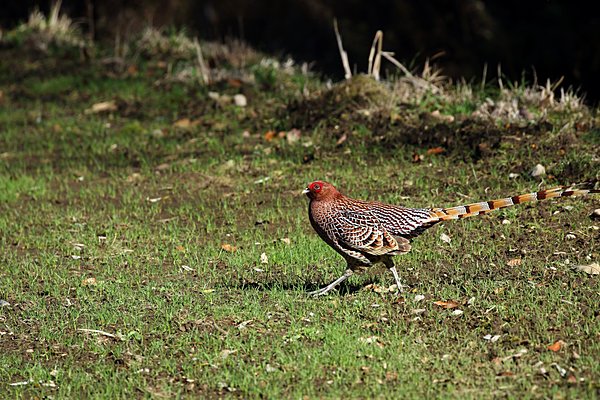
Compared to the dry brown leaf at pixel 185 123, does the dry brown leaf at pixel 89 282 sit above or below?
above

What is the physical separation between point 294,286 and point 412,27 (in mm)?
13724

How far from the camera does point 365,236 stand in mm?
6492

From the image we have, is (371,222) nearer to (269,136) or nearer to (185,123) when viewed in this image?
(269,136)

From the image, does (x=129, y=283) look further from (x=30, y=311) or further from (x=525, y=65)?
(x=525, y=65)

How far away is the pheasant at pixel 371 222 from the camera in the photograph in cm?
650

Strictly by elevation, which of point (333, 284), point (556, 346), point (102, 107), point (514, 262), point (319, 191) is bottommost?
point (102, 107)

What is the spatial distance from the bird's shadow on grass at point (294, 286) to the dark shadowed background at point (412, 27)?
671 centimetres

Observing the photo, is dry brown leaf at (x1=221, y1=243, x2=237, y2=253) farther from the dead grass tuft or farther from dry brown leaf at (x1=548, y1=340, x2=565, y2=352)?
the dead grass tuft

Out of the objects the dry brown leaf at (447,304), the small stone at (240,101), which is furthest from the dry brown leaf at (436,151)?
the dry brown leaf at (447,304)

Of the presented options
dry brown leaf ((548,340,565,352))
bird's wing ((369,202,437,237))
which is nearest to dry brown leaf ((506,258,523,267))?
bird's wing ((369,202,437,237))

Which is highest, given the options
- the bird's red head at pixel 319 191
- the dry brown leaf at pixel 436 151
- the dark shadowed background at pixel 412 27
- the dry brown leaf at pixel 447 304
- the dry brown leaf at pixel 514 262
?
the bird's red head at pixel 319 191

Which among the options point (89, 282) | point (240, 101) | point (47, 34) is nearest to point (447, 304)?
point (89, 282)

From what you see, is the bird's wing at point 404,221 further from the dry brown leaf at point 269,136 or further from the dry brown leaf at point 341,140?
the dry brown leaf at point 269,136

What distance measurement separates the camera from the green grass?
18.4ft
